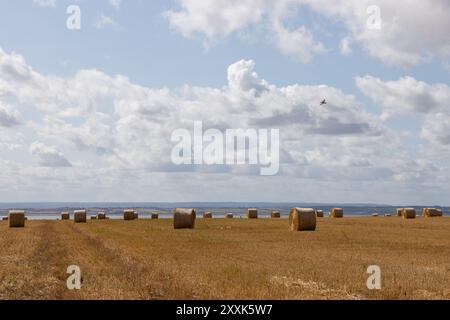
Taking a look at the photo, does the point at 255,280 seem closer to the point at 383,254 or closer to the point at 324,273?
the point at 324,273

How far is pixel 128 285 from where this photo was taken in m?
16.4

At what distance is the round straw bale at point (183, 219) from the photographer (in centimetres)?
4769

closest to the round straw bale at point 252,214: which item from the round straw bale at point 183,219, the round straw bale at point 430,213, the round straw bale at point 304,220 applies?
the round straw bale at point 430,213

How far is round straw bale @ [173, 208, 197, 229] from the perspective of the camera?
47.7 metres

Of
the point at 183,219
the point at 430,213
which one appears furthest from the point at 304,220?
the point at 430,213

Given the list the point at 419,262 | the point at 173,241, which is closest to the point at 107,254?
the point at 173,241

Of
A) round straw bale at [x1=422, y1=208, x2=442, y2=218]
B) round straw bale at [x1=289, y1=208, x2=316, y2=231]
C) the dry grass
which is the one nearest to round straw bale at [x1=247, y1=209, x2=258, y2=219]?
round straw bale at [x1=422, y1=208, x2=442, y2=218]

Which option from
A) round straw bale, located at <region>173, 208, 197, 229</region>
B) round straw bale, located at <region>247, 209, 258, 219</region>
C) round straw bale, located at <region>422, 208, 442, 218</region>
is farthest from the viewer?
round straw bale, located at <region>247, 209, 258, 219</region>

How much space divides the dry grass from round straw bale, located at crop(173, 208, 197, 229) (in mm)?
14659

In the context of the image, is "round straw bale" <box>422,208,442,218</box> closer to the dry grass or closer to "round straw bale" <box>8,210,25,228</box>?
the dry grass

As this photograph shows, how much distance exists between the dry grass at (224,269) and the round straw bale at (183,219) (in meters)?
14.7

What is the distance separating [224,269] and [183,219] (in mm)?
28149
